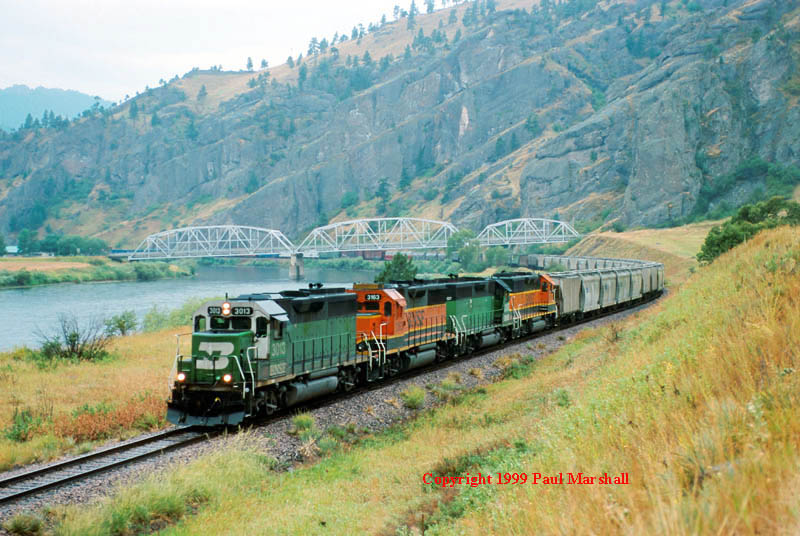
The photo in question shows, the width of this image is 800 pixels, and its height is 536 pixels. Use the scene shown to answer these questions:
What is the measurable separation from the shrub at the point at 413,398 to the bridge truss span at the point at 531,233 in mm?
118774

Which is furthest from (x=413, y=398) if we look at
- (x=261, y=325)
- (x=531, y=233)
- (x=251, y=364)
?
(x=531, y=233)

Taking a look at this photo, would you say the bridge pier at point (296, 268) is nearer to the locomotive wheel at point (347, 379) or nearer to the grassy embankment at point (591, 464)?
the locomotive wheel at point (347, 379)

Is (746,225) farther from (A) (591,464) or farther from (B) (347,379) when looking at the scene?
(A) (591,464)

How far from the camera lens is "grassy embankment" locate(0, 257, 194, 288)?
96812 mm

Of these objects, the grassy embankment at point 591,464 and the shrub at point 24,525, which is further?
the shrub at point 24,525

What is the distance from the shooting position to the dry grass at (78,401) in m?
14.8

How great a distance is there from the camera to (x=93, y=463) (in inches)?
523

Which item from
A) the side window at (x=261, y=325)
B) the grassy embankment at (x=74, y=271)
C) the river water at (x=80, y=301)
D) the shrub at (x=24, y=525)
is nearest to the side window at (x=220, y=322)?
the side window at (x=261, y=325)

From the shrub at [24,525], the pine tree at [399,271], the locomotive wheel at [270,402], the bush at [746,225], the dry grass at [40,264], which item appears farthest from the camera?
the dry grass at [40,264]

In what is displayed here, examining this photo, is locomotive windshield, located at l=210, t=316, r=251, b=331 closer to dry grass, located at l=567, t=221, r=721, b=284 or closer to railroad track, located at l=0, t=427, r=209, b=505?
railroad track, located at l=0, t=427, r=209, b=505

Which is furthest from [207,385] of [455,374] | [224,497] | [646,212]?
[646,212]

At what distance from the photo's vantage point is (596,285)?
41438mm

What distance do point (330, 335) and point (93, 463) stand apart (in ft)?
25.8

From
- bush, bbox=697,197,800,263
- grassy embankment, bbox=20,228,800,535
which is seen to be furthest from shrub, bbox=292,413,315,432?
bush, bbox=697,197,800,263
